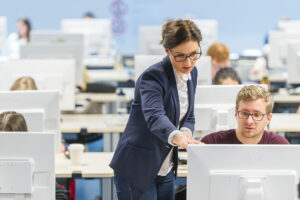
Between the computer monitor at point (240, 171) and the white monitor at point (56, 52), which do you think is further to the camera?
the white monitor at point (56, 52)

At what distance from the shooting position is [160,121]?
2.57m

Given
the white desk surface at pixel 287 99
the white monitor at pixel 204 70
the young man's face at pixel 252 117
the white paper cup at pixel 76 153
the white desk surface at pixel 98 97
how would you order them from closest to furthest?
the young man's face at pixel 252 117, the white paper cup at pixel 76 153, the white monitor at pixel 204 70, the white desk surface at pixel 98 97, the white desk surface at pixel 287 99

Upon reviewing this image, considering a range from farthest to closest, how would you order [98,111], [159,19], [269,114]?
1. [159,19]
2. [98,111]
3. [269,114]

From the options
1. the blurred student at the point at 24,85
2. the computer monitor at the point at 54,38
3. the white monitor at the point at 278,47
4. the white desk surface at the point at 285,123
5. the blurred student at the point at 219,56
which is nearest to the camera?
the blurred student at the point at 24,85

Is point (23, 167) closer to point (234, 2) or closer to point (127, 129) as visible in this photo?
point (127, 129)

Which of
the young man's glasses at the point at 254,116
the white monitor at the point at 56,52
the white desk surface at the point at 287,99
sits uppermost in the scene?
the white monitor at the point at 56,52

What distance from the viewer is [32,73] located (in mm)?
5059

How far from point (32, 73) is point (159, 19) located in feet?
22.2

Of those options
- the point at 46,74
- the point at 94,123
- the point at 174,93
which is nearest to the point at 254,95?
the point at 174,93

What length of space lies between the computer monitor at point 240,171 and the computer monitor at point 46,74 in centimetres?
274

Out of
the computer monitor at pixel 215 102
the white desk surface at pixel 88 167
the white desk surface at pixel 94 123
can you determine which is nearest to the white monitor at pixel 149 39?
the white desk surface at pixel 94 123

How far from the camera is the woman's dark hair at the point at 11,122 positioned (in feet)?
10.0

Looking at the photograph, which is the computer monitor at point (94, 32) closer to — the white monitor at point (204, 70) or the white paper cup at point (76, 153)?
the white monitor at point (204, 70)

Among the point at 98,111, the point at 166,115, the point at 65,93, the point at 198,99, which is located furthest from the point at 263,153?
the point at 98,111
